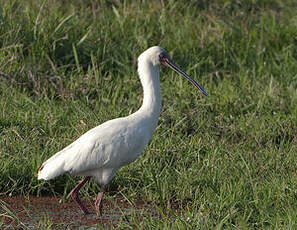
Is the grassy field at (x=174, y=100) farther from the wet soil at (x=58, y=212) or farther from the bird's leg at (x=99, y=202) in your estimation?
the bird's leg at (x=99, y=202)

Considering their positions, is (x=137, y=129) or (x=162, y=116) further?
(x=162, y=116)

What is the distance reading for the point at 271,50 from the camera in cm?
947

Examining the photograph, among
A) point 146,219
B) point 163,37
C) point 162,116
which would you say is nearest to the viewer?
point 146,219

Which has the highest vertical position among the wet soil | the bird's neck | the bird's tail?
the bird's neck

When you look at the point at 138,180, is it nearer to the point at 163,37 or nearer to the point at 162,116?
the point at 162,116

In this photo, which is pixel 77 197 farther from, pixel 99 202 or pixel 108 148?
pixel 108 148

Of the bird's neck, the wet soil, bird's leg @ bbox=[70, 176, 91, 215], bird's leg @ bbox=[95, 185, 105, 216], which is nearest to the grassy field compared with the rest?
the wet soil

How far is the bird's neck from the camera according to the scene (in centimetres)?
632

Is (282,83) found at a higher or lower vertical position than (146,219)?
lower

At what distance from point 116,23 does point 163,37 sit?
0.54 meters

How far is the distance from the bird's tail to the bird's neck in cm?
72

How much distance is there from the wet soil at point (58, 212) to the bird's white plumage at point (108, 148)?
10.5 inches

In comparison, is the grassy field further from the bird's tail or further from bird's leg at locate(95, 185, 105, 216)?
the bird's tail

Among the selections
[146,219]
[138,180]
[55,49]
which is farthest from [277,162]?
[55,49]
